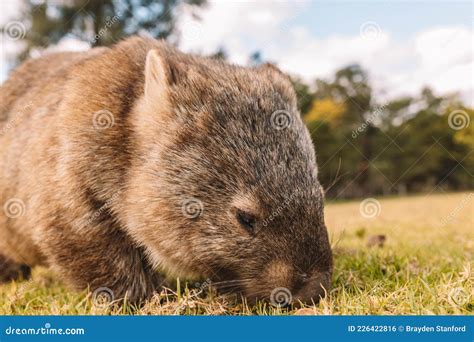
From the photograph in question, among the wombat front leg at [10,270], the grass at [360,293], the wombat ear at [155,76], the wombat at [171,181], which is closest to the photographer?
the grass at [360,293]

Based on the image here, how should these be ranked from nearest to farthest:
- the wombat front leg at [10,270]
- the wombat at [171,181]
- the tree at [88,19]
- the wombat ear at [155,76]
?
the wombat at [171,181] → the wombat ear at [155,76] → the wombat front leg at [10,270] → the tree at [88,19]

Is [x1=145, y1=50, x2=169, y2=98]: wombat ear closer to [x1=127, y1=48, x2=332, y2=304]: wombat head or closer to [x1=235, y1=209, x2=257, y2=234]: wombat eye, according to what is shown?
[x1=127, y1=48, x2=332, y2=304]: wombat head

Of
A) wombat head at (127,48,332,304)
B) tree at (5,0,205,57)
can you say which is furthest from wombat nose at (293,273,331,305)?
tree at (5,0,205,57)

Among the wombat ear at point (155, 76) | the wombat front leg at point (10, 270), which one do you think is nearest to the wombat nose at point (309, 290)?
the wombat ear at point (155, 76)

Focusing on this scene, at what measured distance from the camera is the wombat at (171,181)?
3.35 m

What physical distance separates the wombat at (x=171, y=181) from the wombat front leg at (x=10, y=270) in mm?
1096

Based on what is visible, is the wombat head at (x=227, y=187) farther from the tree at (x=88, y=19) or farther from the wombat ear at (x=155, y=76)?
the tree at (x=88, y=19)

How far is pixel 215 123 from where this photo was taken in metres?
3.66

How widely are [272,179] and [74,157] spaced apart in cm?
156

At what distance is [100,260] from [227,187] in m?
1.18

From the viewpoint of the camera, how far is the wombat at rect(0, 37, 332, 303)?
3.35 m

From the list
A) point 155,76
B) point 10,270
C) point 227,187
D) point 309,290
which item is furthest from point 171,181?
point 10,270

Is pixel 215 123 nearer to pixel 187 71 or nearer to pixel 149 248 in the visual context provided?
pixel 187 71
